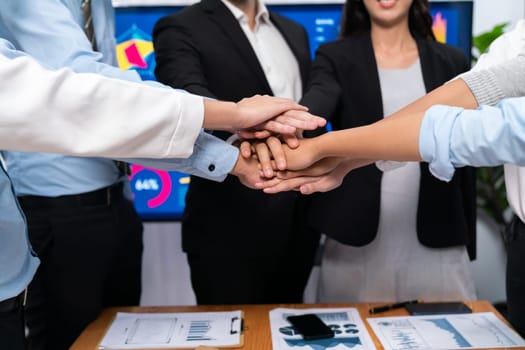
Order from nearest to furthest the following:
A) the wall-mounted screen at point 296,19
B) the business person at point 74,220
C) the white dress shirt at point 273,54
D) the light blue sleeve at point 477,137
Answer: the light blue sleeve at point 477,137
the business person at point 74,220
the white dress shirt at point 273,54
the wall-mounted screen at point 296,19

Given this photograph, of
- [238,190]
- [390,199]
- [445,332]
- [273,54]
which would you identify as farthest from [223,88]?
[445,332]

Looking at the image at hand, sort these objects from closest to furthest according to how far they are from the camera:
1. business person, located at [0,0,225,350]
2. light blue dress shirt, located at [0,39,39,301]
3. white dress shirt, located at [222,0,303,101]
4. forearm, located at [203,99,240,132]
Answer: light blue dress shirt, located at [0,39,39,301]
forearm, located at [203,99,240,132]
business person, located at [0,0,225,350]
white dress shirt, located at [222,0,303,101]

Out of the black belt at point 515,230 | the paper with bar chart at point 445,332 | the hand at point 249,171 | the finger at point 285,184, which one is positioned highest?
the hand at point 249,171

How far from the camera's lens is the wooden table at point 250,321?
1.33 meters

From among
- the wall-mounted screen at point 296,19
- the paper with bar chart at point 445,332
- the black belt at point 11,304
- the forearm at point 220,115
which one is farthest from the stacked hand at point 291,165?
the wall-mounted screen at point 296,19

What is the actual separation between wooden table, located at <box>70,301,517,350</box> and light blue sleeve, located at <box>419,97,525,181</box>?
493mm

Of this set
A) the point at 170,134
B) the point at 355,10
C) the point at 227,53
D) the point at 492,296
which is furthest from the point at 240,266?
the point at 492,296

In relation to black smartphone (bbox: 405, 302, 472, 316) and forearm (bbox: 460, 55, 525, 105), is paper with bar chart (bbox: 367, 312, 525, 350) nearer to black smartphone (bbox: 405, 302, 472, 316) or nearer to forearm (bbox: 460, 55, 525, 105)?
black smartphone (bbox: 405, 302, 472, 316)

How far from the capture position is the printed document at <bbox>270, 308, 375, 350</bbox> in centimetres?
129

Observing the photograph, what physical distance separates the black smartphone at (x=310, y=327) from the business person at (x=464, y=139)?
13.7 inches

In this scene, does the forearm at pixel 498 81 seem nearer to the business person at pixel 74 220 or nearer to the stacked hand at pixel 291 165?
the stacked hand at pixel 291 165

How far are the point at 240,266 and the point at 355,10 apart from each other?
99 centimetres

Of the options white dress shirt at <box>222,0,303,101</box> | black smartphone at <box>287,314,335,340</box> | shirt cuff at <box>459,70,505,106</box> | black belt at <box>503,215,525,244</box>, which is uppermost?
white dress shirt at <box>222,0,303,101</box>

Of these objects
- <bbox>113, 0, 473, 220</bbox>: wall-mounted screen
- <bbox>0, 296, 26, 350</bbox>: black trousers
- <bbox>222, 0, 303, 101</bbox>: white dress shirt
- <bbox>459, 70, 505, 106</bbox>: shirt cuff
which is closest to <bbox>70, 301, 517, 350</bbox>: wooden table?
<bbox>0, 296, 26, 350</bbox>: black trousers
